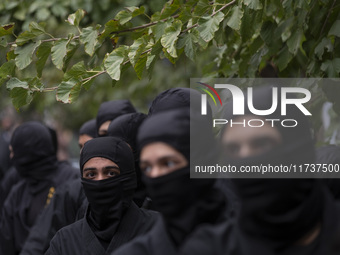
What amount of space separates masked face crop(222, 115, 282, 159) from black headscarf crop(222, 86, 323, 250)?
0.02 metres

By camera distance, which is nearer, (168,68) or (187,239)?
(187,239)

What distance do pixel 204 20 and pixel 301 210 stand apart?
207cm

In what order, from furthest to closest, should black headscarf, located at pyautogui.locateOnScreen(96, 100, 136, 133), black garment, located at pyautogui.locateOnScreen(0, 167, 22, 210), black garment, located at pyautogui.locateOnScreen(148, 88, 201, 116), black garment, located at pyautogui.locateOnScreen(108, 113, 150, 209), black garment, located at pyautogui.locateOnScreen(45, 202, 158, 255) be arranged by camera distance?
1. black garment, located at pyautogui.locateOnScreen(0, 167, 22, 210)
2. black headscarf, located at pyautogui.locateOnScreen(96, 100, 136, 133)
3. black garment, located at pyautogui.locateOnScreen(108, 113, 150, 209)
4. black garment, located at pyautogui.locateOnScreen(45, 202, 158, 255)
5. black garment, located at pyautogui.locateOnScreen(148, 88, 201, 116)

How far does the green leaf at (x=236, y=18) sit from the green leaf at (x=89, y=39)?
2.91 feet

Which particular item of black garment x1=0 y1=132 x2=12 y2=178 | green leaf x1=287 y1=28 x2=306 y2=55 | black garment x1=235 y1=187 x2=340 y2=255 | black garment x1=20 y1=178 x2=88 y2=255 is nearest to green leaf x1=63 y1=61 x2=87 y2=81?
black garment x1=20 y1=178 x2=88 y2=255

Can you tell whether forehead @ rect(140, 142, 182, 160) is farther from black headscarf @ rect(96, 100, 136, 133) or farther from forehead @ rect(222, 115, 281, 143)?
black headscarf @ rect(96, 100, 136, 133)

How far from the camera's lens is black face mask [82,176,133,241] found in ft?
14.7

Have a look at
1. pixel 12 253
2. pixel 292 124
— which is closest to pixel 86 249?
pixel 292 124

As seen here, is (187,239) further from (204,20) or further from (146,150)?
(204,20)

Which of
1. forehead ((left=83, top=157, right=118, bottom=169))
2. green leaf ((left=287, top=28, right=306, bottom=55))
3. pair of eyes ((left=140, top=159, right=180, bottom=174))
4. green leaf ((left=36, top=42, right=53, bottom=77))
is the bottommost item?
forehead ((left=83, top=157, right=118, bottom=169))

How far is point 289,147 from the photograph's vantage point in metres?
2.85

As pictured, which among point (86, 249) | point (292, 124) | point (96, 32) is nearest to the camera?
→ point (292, 124)

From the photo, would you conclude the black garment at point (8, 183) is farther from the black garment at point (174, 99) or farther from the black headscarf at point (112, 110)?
the black garment at point (174, 99)

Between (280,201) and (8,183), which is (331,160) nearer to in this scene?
(280,201)
